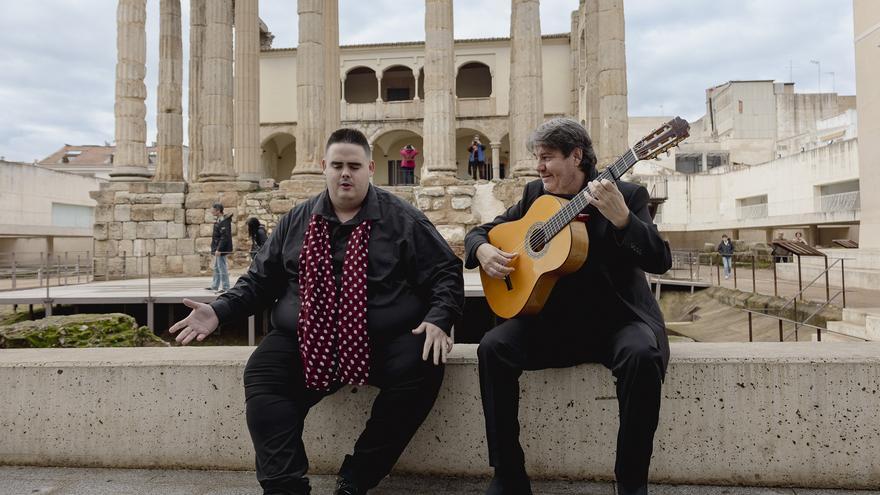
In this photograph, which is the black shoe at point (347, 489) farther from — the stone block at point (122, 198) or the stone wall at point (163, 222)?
the stone block at point (122, 198)

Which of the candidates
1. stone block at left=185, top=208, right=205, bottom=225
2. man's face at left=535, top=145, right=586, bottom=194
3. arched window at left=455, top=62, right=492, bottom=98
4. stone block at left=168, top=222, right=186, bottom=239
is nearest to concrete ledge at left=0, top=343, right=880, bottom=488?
man's face at left=535, top=145, right=586, bottom=194

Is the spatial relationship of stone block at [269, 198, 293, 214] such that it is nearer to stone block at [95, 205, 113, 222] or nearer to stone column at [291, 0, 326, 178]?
stone column at [291, 0, 326, 178]

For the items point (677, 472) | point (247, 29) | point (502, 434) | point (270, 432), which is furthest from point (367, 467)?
point (247, 29)

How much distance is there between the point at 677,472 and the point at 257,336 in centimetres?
1020

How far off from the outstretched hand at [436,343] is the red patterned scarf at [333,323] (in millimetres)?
275

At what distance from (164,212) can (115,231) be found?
1590 millimetres

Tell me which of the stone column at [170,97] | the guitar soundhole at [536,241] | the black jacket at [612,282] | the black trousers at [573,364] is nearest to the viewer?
the black trousers at [573,364]

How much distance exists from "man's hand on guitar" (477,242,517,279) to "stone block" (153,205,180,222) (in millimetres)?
16007

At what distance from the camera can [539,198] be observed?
297 cm

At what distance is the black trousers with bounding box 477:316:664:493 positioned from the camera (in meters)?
2.38

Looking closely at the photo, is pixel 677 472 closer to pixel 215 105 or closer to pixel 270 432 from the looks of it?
pixel 270 432

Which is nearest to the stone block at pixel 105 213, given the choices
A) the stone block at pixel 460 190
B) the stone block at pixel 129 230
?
the stone block at pixel 129 230

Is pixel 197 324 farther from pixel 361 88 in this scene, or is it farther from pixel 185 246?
pixel 361 88

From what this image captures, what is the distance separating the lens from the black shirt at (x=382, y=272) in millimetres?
2754
